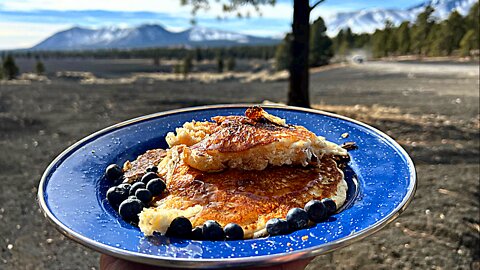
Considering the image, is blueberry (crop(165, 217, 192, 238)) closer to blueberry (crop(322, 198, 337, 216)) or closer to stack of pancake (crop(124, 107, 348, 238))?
stack of pancake (crop(124, 107, 348, 238))

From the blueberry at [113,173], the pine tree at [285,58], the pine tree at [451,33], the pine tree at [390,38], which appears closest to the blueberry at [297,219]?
the blueberry at [113,173]

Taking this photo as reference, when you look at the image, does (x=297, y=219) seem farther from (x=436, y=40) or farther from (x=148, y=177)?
(x=436, y=40)

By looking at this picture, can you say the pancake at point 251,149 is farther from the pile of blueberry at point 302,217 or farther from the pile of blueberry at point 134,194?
the pile of blueberry at point 302,217

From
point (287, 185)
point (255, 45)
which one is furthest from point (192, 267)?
point (255, 45)

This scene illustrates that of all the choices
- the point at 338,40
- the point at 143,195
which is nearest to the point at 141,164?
the point at 143,195

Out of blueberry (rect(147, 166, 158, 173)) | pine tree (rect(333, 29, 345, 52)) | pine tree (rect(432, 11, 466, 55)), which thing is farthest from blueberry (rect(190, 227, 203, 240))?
pine tree (rect(333, 29, 345, 52))

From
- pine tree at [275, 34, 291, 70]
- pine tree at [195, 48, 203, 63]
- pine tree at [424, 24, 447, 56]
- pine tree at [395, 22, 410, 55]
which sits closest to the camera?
pine tree at [424, 24, 447, 56]
